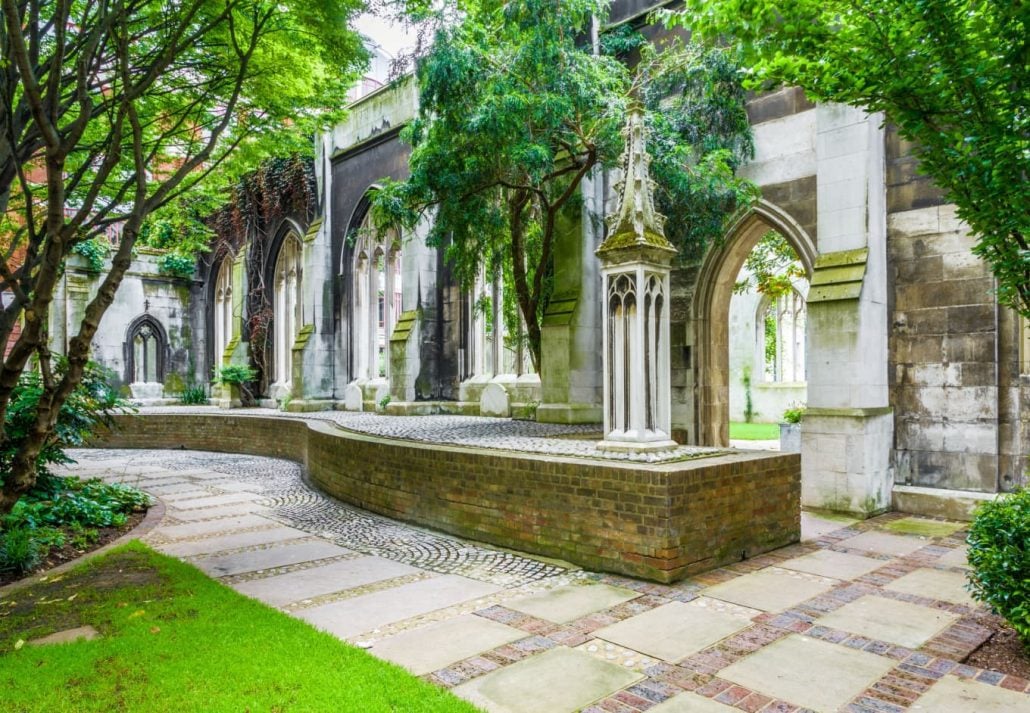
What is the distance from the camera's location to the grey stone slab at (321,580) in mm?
4902

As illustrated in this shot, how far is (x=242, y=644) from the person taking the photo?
381 centimetres

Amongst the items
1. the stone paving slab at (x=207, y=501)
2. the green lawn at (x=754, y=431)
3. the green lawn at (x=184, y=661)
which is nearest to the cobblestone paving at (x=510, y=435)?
the stone paving slab at (x=207, y=501)

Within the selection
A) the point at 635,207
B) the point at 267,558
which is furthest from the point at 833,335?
the point at 267,558

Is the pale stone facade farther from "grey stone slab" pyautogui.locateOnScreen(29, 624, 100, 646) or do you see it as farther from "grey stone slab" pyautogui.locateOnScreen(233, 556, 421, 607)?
"grey stone slab" pyautogui.locateOnScreen(29, 624, 100, 646)

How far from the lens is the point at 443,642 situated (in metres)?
3.98

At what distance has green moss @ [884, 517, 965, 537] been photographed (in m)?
7.00

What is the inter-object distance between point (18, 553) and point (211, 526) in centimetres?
215

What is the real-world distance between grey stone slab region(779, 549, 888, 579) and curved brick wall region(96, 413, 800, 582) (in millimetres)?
314

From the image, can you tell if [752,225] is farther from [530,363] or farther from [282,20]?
[282,20]

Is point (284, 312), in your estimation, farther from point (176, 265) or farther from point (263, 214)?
point (176, 265)

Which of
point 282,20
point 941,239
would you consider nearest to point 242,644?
point 282,20

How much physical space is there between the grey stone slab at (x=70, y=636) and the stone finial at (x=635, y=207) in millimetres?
4695

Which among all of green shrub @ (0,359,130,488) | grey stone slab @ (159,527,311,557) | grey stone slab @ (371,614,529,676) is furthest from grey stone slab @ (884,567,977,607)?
green shrub @ (0,359,130,488)

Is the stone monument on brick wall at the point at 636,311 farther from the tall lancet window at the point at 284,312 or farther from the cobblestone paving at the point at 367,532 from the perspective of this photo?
the tall lancet window at the point at 284,312
